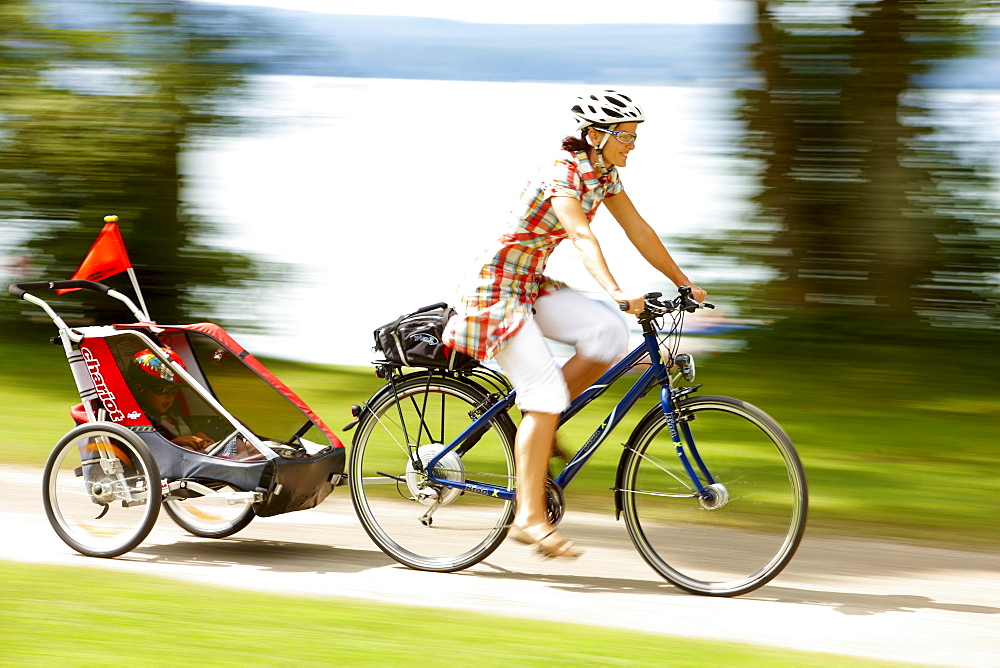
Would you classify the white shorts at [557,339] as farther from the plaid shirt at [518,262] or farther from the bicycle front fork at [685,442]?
the bicycle front fork at [685,442]

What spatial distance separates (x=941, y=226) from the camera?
32.7 ft

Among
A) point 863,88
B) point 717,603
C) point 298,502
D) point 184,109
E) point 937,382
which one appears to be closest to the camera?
point 717,603

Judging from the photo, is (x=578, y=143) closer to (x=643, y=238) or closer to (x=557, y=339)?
(x=643, y=238)

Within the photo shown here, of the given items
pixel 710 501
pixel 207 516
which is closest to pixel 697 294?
pixel 710 501

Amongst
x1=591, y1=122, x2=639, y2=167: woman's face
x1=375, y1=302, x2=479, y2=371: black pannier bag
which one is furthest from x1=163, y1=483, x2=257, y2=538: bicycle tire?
x1=591, y1=122, x2=639, y2=167: woman's face

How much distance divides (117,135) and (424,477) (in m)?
8.12

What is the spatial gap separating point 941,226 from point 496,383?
20.3ft

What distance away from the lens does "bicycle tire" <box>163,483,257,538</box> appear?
18.3 feet

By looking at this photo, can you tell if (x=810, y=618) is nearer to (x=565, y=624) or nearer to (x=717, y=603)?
(x=717, y=603)

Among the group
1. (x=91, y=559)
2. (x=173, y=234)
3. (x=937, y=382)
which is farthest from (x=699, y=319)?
(x=91, y=559)

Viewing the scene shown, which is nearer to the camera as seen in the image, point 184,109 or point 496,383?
point 496,383

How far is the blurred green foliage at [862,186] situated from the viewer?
988cm

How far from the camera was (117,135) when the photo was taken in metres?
12.0

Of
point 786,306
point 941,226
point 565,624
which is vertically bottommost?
point 565,624
